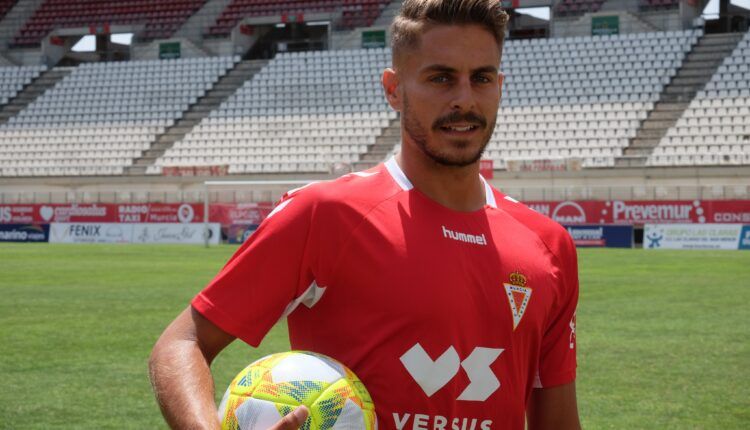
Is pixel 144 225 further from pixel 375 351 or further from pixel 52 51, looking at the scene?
pixel 375 351

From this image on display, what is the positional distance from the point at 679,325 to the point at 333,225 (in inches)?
352

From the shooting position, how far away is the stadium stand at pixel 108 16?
4606cm

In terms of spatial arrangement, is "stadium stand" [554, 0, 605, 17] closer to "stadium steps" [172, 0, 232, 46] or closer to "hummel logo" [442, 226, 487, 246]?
"stadium steps" [172, 0, 232, 46]

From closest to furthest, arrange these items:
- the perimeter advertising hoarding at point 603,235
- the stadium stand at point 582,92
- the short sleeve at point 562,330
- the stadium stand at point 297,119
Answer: the short sleeve at point 562,330 < the perimeter advertising hoarding at point 603,235 < the stadium stand at point 582,92 < the stadium stand at point 297,119

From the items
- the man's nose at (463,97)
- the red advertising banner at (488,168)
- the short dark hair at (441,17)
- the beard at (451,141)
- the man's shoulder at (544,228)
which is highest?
the short dark hair at (441,17)

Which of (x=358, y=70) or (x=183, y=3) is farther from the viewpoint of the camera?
(x=183, y=3)

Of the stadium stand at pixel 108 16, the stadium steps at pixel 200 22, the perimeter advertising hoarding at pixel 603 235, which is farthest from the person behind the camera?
the stadium stand at pixel 108 16

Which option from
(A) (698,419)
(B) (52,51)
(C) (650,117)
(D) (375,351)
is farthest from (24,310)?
(B) (52,51)

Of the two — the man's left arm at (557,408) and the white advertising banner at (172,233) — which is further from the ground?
the man's left arm at (557,408)

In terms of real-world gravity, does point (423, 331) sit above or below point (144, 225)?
above

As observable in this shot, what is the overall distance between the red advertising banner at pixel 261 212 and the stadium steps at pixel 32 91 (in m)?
9.19

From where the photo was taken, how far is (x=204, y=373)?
210 cm

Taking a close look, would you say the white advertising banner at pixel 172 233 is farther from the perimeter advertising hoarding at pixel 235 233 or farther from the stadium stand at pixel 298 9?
the stadium stand at pixel 298 9

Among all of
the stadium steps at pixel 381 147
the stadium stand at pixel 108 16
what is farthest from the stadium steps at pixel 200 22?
the stadium steps at pixel 381 147
